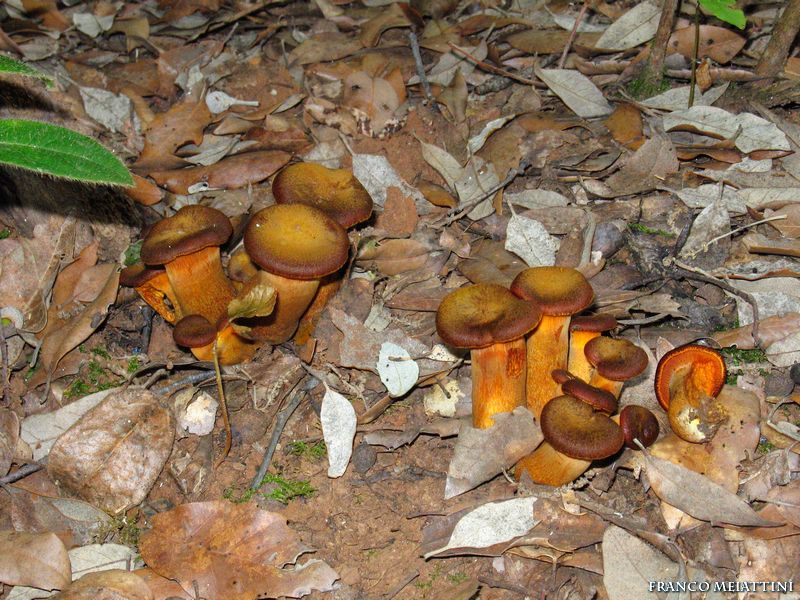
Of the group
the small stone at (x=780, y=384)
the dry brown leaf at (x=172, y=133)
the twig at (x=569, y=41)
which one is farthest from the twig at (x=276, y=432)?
the twig at (x=569, y=41)

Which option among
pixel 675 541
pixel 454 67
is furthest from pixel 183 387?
pixel 454 67

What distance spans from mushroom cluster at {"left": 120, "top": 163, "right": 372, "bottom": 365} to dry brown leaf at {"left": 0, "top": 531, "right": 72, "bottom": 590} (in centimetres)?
120

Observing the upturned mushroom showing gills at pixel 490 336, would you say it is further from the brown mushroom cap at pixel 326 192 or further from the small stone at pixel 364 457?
the brown mushroom cap at pixel 326 192

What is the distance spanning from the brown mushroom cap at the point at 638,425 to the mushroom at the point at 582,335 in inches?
13.4

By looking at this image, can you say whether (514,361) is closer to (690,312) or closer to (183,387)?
(690,312)

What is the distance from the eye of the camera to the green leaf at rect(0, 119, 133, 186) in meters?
3.21


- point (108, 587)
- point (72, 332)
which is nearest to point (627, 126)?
point (72, 332)

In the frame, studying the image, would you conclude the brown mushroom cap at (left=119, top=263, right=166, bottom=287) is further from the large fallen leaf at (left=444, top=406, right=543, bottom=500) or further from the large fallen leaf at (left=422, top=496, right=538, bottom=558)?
the large fallen leaf at (left=422, top=496, right=538, bottom=558)

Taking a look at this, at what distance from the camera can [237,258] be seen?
4.10 m

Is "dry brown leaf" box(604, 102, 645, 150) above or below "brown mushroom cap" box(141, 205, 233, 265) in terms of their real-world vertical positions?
below

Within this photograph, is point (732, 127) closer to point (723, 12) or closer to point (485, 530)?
point (723, 12)

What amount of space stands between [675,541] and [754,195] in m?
2.47

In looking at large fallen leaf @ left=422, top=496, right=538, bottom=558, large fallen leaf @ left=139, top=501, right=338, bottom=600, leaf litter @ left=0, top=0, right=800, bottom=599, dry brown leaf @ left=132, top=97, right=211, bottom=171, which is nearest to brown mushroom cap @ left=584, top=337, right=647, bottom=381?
leaf litter @ left=0, top=0, right=800, bottom=599

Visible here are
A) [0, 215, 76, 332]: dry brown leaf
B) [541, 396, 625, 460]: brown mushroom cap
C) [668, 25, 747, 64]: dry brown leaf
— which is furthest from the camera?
[668, 25, 747, 64]: dry brown leaf
